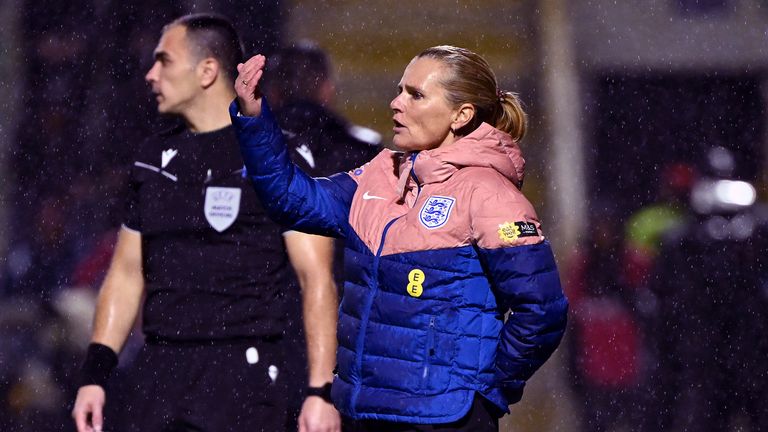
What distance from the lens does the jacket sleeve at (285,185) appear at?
3.71 meters

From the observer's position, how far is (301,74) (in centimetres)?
596

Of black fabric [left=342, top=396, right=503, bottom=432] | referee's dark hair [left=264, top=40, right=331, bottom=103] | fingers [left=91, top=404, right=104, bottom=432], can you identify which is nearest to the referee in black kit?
fingers [left=91, top=404, right=104, bottom=432]

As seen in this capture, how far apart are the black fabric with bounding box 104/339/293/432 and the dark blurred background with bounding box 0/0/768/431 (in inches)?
94.6

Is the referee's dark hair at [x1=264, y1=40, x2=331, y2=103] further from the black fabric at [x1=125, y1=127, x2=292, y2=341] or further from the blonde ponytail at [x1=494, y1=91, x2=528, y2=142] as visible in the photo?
the blonde ponytail at [x1=494, y1=91, x2=528, y2=142]

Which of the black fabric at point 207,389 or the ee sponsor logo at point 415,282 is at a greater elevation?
the ee sponsor logo at point 415,282

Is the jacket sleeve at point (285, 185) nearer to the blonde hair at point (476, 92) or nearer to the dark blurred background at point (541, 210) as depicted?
the blonde hair at point (476, 92)

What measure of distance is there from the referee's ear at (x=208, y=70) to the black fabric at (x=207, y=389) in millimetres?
943

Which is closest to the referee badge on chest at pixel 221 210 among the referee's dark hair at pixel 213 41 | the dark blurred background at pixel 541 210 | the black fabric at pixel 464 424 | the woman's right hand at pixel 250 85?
the referee's dark hair at pixel 213 41

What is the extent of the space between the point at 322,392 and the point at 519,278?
131 centimetres

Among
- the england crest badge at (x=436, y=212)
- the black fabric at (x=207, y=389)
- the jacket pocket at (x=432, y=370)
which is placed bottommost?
the black fabric at (x=207, y=389)

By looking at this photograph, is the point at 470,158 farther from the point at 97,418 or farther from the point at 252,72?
the point at 97,418

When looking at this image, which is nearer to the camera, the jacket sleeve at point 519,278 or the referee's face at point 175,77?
the jacket sleeve at point 519,278

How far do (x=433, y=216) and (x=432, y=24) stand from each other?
163 inches

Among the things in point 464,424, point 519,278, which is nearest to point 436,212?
point 519,278
